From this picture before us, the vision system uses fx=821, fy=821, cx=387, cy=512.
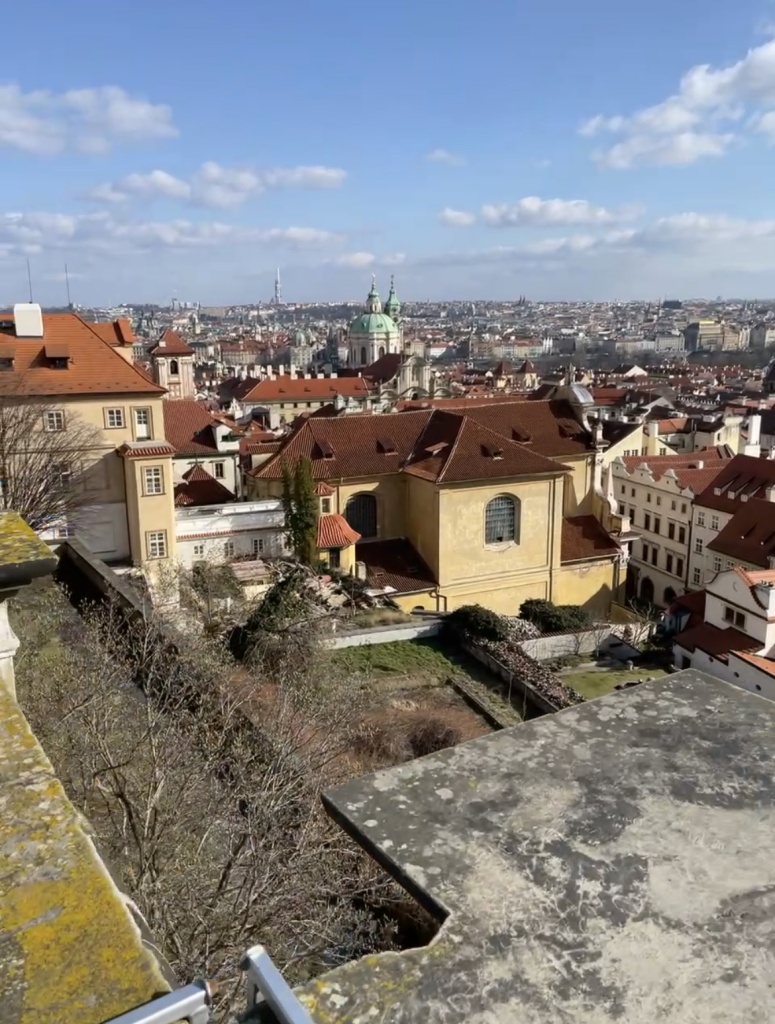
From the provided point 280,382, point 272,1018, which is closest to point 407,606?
point 272,1018

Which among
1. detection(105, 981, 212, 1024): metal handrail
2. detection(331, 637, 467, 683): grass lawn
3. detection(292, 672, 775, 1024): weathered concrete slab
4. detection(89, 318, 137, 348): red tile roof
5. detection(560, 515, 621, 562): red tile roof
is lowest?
detection(331, 637, 467, 683): grass lawn

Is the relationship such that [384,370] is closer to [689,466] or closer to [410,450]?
[689,466]

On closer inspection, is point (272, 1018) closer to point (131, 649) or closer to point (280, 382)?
point (131, 649)

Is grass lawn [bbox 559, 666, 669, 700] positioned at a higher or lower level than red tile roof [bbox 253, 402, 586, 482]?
lower

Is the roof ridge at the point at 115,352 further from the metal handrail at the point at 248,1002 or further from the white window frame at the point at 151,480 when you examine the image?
the metal handrail at the point at 248,1002

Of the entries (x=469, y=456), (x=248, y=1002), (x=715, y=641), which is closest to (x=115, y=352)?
(x=469, y=456)

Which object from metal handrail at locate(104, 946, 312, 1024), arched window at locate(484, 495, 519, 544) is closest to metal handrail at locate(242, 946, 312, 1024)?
metal handrail at locate(104, 946, 312, 1024)

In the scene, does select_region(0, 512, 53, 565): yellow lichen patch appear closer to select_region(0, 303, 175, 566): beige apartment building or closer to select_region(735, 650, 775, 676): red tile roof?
select_region(0, 303, 175, 566): beige apartment building

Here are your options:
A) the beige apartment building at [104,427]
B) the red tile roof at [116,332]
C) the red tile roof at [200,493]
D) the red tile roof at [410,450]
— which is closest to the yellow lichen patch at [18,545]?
the beige apartment building at [104,427]
